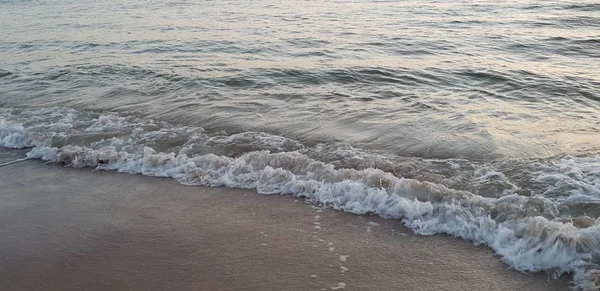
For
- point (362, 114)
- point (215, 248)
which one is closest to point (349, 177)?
point (215, 248)

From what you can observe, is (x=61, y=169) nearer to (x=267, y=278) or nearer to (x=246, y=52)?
(x=267, y=278)

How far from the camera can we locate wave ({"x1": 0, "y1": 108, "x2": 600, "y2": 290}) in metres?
4.52

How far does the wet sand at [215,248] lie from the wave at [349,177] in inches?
8.0

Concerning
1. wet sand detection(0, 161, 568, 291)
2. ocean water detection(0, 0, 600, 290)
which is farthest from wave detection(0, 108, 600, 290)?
wet sand detection(0, 161, 568, 291)

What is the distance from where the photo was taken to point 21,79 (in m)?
12.2

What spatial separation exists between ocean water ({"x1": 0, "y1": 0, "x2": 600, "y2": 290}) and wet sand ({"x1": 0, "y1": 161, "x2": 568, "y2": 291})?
12.6 inches

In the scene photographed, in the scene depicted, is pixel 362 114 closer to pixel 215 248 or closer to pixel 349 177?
pixel 349 177

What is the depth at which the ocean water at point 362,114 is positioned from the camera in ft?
17.3

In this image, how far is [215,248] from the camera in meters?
4.79

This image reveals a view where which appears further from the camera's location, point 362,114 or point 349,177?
point 362,114

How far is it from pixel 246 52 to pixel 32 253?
32.1 feet

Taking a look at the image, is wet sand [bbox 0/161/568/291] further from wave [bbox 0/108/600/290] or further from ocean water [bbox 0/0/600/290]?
ocean water [bbox 0/0/600/290]

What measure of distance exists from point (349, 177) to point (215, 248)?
184cm

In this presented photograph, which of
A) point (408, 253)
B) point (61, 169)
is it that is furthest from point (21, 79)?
point (408, 253)
